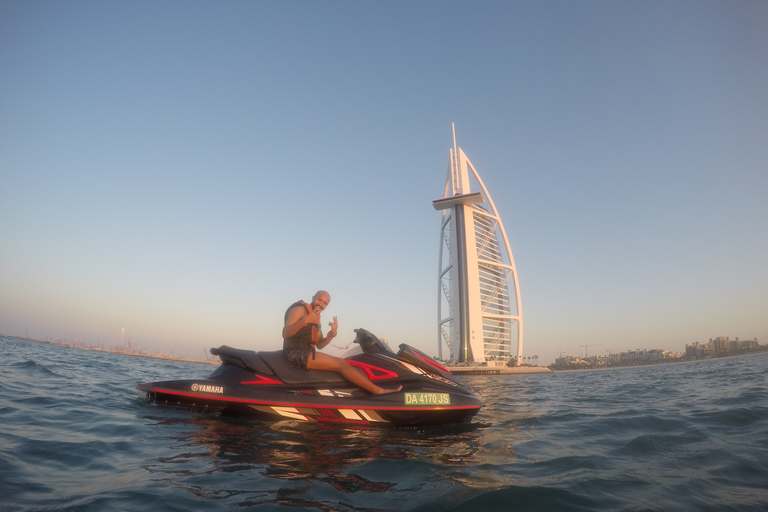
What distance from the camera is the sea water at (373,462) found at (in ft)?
8.21

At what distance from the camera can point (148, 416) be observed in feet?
16.7

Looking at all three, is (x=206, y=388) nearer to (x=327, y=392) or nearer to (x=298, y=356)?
(x=298, y=356)

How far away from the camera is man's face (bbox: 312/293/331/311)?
5301mm

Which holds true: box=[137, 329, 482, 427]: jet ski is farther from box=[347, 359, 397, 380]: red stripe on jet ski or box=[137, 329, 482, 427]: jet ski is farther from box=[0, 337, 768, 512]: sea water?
box=[0, 337, 768, 512]: sea water

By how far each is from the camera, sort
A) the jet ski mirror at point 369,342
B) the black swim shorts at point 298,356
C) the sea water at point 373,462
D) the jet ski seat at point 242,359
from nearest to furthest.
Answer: the sea water at point 373,462 → the black swim shorts at point 298,356 → the jet ski seat at point 242,359 → the jet ski mirror at point 369,342

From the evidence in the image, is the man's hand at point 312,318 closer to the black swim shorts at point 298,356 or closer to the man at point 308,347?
the man at point 308,347

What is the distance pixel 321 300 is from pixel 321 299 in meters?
0.01

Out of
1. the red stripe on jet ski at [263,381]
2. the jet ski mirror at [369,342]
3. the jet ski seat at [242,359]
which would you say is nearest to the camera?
the red stripe on jet ski at [263,381]

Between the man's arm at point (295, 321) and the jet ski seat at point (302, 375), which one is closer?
the man's arm at point (295, 321)

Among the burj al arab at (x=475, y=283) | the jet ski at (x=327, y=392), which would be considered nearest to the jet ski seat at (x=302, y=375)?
the jet ski at (x=327, y=392)

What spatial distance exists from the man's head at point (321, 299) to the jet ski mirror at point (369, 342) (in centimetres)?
80

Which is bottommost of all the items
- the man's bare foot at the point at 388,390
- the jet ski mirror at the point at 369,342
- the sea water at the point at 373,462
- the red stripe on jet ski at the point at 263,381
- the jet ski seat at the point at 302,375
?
the sea water at the point at 373,462

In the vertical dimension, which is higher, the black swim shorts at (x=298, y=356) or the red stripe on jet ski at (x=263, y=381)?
the black swim shorts at (x=298, y=356)

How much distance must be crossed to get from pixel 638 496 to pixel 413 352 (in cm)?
329
